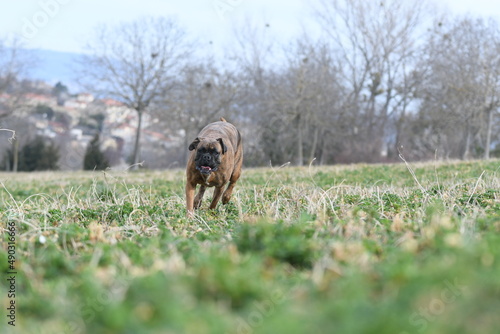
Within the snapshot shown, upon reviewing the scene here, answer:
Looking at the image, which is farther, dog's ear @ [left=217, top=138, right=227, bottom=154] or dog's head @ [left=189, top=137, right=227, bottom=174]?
dog's ear @ [left=217, top=138, right=227, bottom=154]

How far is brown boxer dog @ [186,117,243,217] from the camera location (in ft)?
25.4

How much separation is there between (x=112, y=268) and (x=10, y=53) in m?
48.7

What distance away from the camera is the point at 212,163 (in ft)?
25.6

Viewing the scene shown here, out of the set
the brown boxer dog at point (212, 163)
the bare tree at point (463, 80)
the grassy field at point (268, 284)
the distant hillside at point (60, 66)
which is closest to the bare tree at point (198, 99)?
the distant hillside at point (60, 66)

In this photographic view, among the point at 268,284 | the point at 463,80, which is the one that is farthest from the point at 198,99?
the point at 268,284

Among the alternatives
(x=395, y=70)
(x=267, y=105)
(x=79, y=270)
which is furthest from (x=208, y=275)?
(x=395, y=70)

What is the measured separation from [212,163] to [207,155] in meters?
0.15

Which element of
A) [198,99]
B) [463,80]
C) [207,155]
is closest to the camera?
[207,155]

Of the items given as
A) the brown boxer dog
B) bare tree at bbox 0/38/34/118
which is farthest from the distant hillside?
the brown boxer dog

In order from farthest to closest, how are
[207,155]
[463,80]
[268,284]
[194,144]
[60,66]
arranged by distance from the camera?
[60,66]
[463,80]
[194,144]
[207,155]
[268,284]

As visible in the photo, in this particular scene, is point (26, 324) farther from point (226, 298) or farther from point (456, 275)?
point (456, 275)

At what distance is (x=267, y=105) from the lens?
46938mm

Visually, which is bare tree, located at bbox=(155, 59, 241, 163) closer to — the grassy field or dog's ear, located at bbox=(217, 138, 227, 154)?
dog's ear, located at bbox=(217, 138, 227, 154)

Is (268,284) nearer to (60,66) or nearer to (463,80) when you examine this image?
(463,80)
